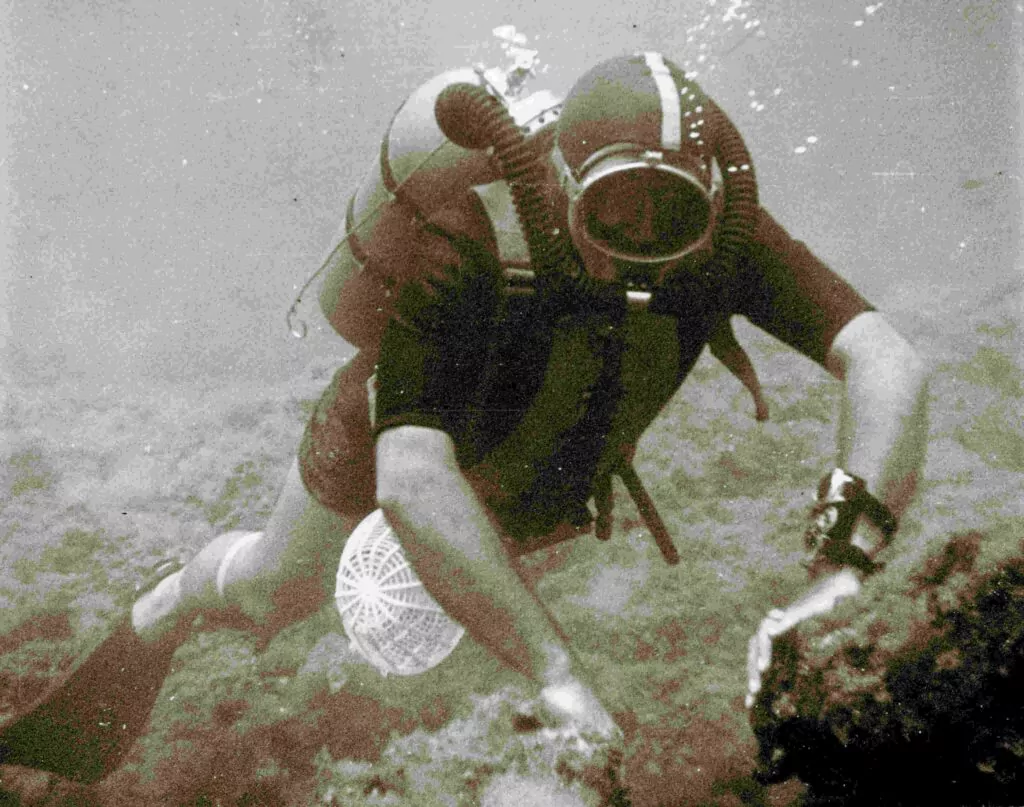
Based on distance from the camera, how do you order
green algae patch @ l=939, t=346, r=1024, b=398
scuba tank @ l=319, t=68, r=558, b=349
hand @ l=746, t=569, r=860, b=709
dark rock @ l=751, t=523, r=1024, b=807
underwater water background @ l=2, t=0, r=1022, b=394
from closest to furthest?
dark rock @ l=751, t=523, r=1024, b=807
hand @ l=746, t=569, r=860, b=709
scuba tank @ l=319, t=68, r=558, b=349
green algae patch @ l=939, t=346, r=1024, b=398
underwater water background @ l=2, t=0, r=1022, b=394

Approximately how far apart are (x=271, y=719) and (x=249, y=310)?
16.7 m

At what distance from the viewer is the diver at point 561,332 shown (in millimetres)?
1274

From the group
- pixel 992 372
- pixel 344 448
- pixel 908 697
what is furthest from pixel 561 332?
pixel 992 372

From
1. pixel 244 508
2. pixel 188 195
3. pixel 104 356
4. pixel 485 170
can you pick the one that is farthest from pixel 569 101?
pixel 188 195

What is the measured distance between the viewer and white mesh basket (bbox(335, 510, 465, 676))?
1.80m

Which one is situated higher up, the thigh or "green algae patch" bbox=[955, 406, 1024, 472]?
the thigh

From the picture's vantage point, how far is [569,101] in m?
1.37

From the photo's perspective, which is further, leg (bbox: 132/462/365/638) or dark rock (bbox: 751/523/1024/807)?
leg (bbox: 132/462/365/638)

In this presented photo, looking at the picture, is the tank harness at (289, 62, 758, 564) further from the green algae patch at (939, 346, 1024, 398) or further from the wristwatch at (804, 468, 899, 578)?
the green algae patch at (939, 346, 1024, 398)

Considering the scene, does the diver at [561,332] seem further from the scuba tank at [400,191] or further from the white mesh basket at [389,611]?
the white mesh basket at [389,611]

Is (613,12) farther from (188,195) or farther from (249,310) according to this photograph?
(249,310)

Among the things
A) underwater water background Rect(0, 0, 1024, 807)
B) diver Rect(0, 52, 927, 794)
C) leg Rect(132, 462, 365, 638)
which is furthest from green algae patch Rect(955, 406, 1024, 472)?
leg Rect(132, 462, 365, 638)

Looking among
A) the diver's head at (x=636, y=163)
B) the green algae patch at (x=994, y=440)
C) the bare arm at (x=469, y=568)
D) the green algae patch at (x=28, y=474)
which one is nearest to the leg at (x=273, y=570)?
the bare arm at (x=469, y=568)

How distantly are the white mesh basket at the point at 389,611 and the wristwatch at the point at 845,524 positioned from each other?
1.10 m
